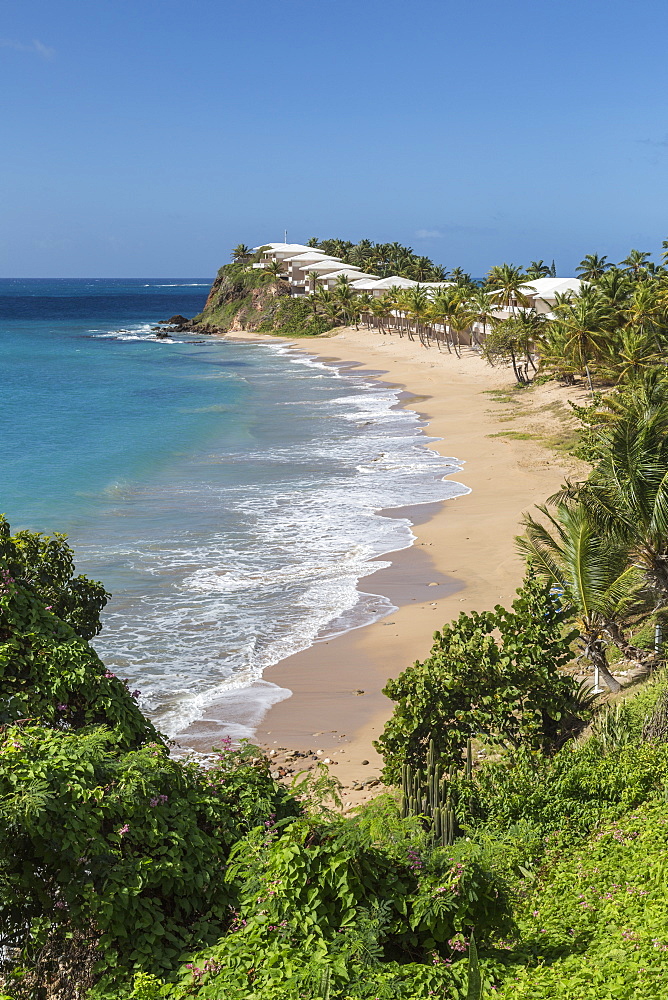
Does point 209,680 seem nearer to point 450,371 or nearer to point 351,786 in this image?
point 351,786

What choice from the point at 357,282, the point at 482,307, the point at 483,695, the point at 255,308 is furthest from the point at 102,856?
the point at 255,308

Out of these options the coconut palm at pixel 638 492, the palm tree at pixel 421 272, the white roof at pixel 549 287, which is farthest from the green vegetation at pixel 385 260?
the coconut palm at pixel 638 492

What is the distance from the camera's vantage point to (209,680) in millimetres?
16984

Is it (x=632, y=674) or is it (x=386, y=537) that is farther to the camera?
(x=386, y=537)

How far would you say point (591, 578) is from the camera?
1322cm

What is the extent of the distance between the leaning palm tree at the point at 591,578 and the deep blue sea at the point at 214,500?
19.1 ft

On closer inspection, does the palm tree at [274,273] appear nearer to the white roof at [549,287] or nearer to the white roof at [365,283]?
the white roof at [365,283]

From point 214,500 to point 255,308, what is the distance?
8337cm

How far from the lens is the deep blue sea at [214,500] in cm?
1884

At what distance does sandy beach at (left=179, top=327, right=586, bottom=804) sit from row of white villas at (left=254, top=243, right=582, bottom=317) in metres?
10.6

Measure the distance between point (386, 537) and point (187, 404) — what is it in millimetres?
33212

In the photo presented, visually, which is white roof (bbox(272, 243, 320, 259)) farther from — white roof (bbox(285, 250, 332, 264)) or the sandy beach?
the sandy beach

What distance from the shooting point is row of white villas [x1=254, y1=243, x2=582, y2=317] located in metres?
57.5

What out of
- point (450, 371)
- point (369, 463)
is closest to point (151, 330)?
point (450, 371)
